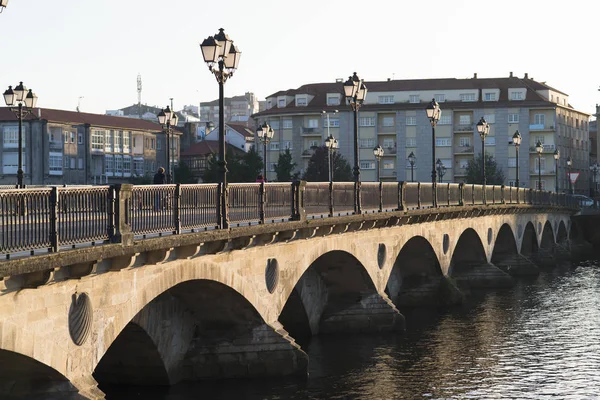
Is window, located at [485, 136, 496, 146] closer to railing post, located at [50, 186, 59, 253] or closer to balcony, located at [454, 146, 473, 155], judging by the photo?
balcony, located at [454, 146, 473, 155]

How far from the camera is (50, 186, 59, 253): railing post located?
53.2 feet

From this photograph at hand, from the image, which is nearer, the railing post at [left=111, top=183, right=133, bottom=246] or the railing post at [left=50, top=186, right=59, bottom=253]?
the railing post at [left=50, top=186, right=59, bottom=253]

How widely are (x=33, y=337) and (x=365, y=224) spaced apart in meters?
19.2

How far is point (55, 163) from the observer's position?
404 feet

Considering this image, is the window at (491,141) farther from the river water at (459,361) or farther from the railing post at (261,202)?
the railing post at (261,202)

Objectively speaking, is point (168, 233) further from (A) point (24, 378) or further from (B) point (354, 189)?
(B) point (354, 189)

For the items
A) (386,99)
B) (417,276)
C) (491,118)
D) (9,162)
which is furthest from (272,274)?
(386,99)

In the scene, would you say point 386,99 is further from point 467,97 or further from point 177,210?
point 177,210

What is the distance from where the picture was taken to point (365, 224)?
112ft

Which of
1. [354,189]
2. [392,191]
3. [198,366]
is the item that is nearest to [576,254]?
[392,191]

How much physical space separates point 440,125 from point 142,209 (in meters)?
117

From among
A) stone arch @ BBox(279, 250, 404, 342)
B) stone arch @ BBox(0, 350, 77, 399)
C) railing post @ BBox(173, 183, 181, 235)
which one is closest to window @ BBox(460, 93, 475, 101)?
stone arch @ BBox(279, 250, 404, 342)

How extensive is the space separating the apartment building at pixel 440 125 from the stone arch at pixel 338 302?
319 ft

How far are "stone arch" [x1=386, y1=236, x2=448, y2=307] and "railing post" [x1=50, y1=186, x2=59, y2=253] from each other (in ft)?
94.6
